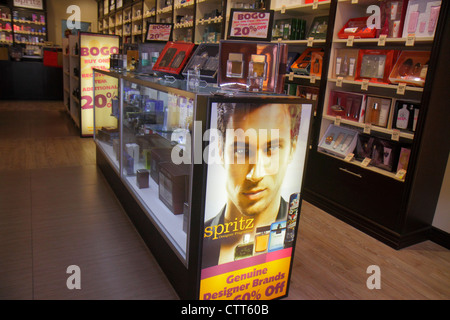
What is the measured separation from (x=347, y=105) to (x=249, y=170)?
212cm

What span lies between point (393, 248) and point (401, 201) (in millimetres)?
407

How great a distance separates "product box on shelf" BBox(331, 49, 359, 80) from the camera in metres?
3.38

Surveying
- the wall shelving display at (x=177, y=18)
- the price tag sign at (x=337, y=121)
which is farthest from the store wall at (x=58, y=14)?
the price tag sign at (x=337, y=121)

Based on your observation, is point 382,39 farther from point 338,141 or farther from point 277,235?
point 277,235

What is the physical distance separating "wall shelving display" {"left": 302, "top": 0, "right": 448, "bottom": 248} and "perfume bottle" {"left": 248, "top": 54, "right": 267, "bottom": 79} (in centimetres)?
145

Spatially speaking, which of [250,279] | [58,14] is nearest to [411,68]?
[250,279]

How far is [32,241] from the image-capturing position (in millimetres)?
2621

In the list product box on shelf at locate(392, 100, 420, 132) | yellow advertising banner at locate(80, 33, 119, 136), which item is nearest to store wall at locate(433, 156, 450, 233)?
product box on shelf at locate(392, 100, 420, 132)

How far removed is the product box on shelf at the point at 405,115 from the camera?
9.57 feet

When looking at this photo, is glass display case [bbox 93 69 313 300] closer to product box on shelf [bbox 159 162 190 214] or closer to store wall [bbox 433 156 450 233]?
product box on shelf [bbox 159 162 190 214]

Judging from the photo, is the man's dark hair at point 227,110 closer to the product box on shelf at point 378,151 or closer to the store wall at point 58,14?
the product box on shelf at point 378,151

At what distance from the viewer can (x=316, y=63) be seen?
3.75 m
